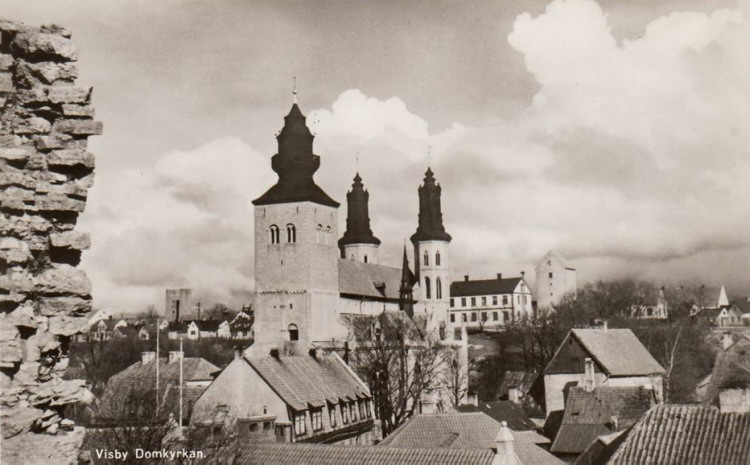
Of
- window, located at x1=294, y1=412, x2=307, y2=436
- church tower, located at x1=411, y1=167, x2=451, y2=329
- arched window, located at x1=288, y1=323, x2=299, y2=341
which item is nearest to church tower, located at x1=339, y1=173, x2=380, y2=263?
church tower, located at x1=411, y1=167, x2=451, y2=329

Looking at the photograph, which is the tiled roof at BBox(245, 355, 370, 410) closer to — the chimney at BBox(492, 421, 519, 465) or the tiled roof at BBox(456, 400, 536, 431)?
the tiled roof at BBox(456, 400, 536, 431)

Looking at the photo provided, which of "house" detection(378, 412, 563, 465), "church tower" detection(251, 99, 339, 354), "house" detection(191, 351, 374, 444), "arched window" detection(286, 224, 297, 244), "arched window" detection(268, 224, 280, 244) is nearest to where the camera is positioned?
"house" detection(378, 412, 563, 465)

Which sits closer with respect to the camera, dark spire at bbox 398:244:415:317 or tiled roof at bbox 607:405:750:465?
tiled roof at bbox 607:405:750:465

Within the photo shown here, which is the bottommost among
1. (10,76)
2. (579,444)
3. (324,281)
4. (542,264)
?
(579,444)

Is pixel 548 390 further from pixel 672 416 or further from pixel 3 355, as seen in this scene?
pixel 3 355

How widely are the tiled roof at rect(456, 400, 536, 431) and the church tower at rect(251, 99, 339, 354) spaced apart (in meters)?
24.1

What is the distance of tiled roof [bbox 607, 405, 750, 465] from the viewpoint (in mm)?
18422

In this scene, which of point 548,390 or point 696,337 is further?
point 696,337

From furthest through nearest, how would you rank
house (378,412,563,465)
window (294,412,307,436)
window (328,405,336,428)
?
1. window (328,405,336,428)
2. window (294,412,307,436)
3. house (378,412,563,465)

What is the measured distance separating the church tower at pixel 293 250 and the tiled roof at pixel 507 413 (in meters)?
24.1

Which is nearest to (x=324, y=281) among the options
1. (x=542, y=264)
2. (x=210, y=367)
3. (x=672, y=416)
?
(x=210, y=367)

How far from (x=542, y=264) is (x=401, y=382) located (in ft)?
255

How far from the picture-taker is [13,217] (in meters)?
7.79

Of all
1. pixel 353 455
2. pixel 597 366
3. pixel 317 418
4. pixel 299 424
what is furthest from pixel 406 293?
pixel 353 455
